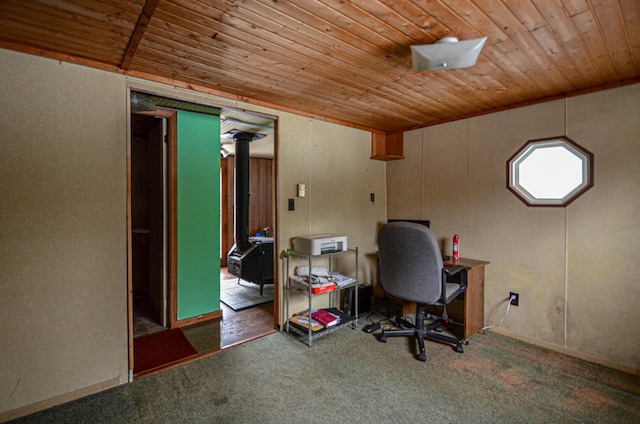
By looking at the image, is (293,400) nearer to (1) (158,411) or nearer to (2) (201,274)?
(1) (158,411)

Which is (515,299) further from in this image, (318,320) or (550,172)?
(318,320)

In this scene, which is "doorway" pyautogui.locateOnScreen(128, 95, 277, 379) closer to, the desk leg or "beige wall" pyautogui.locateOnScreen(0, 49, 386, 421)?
"beige wall" pyautogui.locateOnScreen(0, 49, 386, 421)

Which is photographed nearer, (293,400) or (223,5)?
(223,5)

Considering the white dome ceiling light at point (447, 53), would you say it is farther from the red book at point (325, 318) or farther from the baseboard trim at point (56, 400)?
the baseboard trim at point (56, 400)

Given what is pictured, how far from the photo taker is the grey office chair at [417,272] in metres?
2.51

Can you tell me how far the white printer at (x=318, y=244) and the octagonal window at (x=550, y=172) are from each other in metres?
1.76

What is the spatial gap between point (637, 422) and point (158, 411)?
2.91 m

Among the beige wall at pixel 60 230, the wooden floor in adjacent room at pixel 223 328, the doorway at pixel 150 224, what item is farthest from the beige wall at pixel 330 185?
the doorway at pixel 150 224

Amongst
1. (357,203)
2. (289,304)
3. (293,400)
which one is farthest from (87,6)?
(357,203)

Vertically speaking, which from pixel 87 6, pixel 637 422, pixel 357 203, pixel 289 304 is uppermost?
pixel 87 6

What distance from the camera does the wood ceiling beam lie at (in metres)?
1.46

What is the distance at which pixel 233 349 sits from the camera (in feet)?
8.89

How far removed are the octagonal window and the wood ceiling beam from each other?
3.11 m

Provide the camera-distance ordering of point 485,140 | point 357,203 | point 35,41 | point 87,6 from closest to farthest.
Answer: point 87,6, point 35,41, point 485,140, point 357,203
